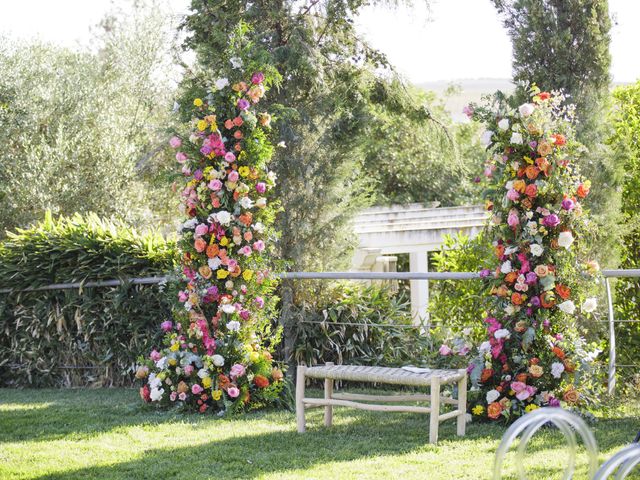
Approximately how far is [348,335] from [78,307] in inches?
104

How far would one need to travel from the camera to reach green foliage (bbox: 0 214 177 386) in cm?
823

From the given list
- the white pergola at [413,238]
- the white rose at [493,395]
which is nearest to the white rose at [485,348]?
the white rose at [493,395]

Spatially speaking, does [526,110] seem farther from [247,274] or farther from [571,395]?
[247,274]

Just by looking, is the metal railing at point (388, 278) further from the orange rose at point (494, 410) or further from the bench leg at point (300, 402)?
the bench leg at point (300, 402)

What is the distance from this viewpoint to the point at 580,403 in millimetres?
5625

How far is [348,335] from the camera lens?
26.5ft

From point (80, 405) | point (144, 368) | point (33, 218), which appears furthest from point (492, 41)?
point (33, 218)

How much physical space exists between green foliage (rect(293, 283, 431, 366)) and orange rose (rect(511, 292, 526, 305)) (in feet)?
7.57

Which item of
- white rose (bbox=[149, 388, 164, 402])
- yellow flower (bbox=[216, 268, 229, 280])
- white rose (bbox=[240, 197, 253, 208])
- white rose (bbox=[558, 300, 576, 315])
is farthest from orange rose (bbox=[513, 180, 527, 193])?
white rose (bbox=[149, 388, 164, 402])

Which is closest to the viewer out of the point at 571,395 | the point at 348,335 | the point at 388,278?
the point at 571,395

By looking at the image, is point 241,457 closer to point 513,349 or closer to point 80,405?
point 513,349

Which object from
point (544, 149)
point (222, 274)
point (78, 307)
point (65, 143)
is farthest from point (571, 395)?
point (65, 143)

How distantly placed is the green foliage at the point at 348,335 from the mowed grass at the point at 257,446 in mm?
1488

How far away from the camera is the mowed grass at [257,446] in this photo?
4.53 metres
